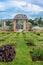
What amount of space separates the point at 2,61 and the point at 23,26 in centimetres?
5376

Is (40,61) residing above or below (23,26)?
above

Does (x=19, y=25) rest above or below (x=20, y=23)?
below

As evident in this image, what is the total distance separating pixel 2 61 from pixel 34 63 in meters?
1.49

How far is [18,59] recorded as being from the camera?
10305 mm

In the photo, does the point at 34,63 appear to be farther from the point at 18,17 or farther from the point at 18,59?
the point at 18,17

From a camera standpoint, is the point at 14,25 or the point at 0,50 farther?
the point at 14,25

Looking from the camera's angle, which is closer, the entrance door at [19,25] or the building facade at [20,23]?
the building facade at [20,23]

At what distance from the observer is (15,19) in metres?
63.2

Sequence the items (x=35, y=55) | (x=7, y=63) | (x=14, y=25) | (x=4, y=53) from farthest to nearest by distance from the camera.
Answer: (x=14, y=25) < (x=35, y=55) < (x=4, y=53) < (x=7, y=63)

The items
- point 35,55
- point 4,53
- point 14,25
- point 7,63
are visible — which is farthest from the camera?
point 14,25

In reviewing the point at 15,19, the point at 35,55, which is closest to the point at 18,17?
the point at 15,19

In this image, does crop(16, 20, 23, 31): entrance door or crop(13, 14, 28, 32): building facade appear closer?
crop(13, 14, 28, 32): building facade

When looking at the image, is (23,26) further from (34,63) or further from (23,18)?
(34,63)

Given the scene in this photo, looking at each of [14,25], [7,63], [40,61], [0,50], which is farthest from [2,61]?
[14,25]
